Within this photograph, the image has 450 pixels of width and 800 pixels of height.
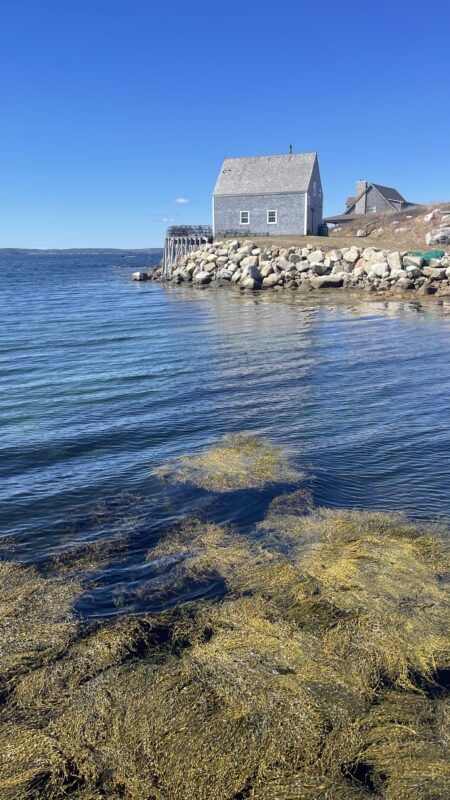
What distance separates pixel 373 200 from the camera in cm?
7469

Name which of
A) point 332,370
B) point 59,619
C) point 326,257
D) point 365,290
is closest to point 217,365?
point 332,370

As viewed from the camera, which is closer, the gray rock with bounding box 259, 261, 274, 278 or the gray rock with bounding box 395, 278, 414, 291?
the gray rock with bounding box 395, 278, 414, 291

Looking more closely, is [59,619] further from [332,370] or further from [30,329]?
[30,329]

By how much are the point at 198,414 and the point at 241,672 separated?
8.11 m

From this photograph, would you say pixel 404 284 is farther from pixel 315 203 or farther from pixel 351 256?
pixel 315 203

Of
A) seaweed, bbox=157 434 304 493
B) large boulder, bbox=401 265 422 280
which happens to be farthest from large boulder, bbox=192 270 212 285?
seaweed, bbox=157 434 304 493

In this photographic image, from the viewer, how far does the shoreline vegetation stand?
394 cm

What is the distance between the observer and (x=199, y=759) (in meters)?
4.04

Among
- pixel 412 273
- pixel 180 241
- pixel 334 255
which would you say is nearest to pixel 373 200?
pixel 180 241

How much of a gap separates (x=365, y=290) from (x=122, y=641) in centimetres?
3293

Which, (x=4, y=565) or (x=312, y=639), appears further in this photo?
(x=4, y=565)

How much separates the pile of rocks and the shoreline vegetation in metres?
29.0

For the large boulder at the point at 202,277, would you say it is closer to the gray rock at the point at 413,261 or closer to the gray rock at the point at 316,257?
the gray rock at the point at 316,257

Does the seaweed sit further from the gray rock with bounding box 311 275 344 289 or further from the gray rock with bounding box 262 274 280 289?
the gray rock with bounding box 262 274 280 289
